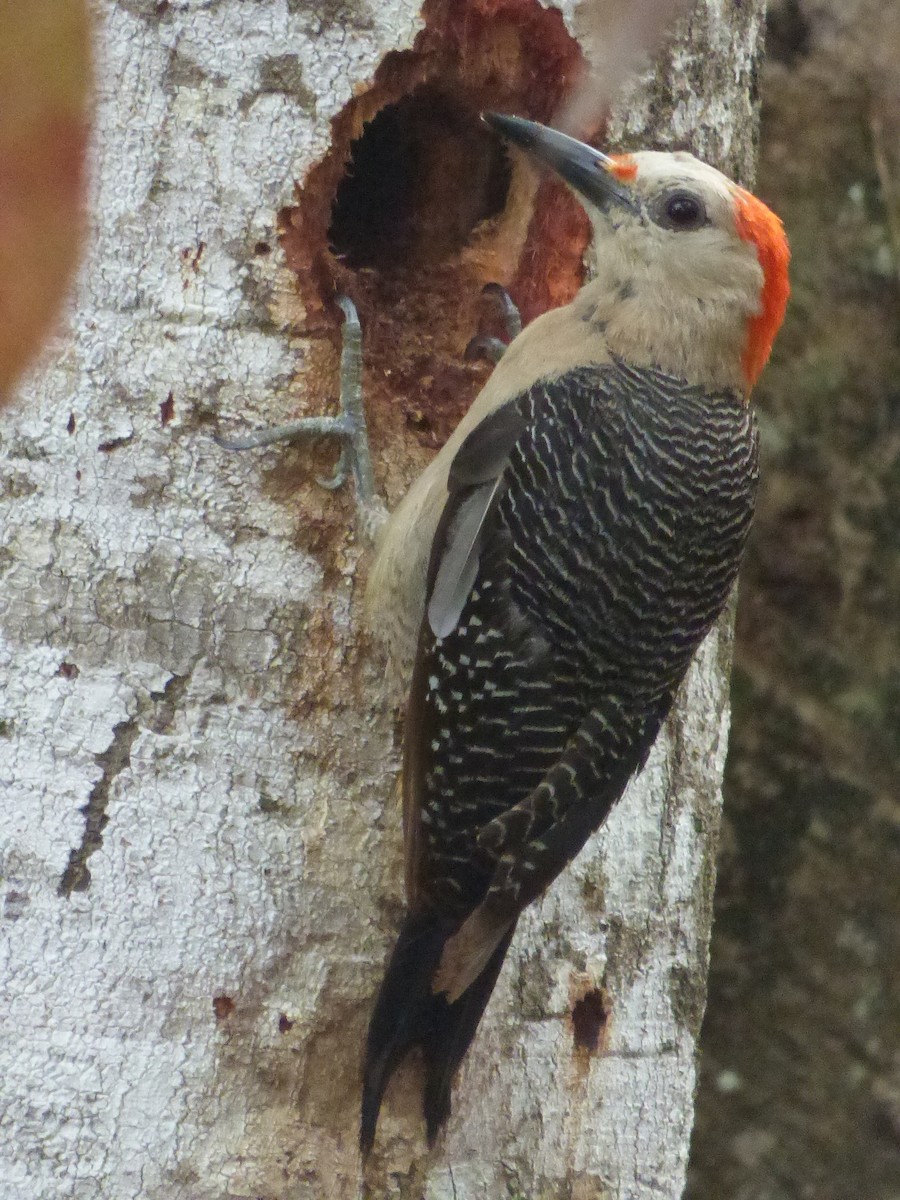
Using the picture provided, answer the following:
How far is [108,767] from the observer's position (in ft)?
8.15

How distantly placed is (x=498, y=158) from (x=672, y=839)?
4.86 ft

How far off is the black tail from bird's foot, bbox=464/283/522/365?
1.18 meters

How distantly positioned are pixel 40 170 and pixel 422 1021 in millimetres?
1527

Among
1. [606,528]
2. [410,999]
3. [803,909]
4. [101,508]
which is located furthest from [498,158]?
[803,909]

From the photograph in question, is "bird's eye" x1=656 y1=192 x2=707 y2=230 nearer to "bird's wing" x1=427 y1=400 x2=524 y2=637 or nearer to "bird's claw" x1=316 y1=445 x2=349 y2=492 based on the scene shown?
"bird's wing" x1=427 y1=400 x2=524 y2=637

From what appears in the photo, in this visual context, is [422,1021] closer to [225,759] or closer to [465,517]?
[225,759]

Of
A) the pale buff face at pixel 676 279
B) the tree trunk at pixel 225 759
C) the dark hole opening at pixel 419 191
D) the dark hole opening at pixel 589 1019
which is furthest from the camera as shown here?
the dark hole opening at pixel 419 191

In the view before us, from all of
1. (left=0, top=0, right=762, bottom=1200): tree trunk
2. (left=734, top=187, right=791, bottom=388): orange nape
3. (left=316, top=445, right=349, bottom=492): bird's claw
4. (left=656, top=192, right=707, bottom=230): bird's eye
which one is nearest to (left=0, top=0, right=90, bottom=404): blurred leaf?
(left=0, top=0, right=762, bottom=1200): tree trunk

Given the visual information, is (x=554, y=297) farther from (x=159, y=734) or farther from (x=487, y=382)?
(x=159, y=734)

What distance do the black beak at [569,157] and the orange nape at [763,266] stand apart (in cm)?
23

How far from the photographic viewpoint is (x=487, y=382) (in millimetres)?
3066

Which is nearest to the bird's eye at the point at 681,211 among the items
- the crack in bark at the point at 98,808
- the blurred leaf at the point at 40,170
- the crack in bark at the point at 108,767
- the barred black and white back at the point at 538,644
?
the barred black and white back at the point at 538,644

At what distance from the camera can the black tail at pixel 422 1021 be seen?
8.32ft

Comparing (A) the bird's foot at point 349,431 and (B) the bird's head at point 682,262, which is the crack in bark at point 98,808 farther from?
(B) the bird's head at point 682,262
